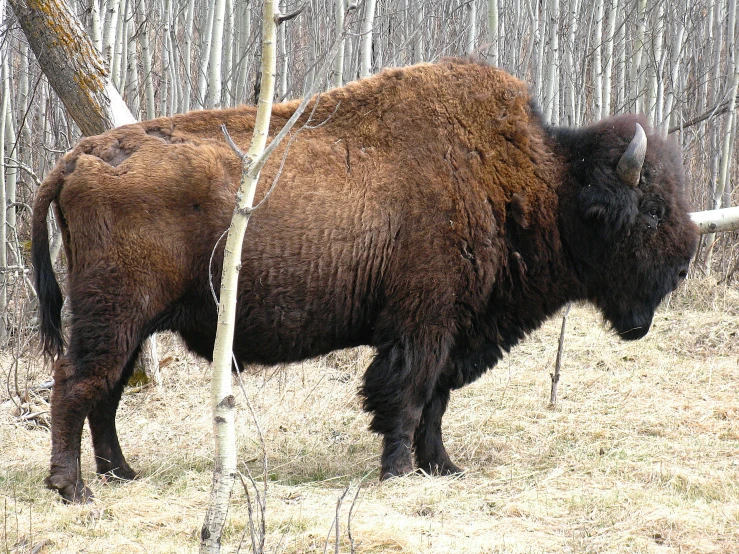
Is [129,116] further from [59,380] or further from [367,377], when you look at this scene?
[367,377]

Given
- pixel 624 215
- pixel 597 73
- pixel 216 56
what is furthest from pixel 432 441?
pixel 597 73

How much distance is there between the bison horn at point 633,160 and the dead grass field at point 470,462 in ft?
5.99

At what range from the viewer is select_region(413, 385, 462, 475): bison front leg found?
5.12 m

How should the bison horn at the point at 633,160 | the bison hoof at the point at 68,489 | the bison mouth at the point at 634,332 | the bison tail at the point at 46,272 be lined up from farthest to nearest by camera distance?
the bison mouth at the point at 634,332, the bison horn at the point at 633,160, the bison tail at the point at 46,272, the bison hoof at the point at 68,489

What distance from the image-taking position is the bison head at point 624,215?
4.95 meters

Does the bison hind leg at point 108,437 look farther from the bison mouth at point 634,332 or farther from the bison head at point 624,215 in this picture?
the bison mouth at point 634,332

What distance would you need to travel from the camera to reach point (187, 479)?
4.64 meters

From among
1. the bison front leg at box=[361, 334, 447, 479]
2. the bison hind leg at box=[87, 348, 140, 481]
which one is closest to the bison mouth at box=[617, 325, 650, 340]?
the bison front leg at box=[361, 334, 447, 479]

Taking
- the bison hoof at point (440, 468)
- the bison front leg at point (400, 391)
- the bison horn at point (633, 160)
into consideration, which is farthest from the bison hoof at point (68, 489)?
the bison horn at point (633, 160)

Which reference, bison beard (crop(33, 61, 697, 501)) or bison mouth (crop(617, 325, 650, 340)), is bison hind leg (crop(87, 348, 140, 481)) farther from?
bison mouth (crop(617, 325, 650, 340))

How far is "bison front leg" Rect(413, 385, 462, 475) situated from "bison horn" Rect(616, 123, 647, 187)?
1806 millimetres

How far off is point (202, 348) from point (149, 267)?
2.36ft

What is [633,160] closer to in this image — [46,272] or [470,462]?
[470,462]

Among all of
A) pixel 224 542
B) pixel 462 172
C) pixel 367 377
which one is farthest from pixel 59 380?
pixel 462 172
